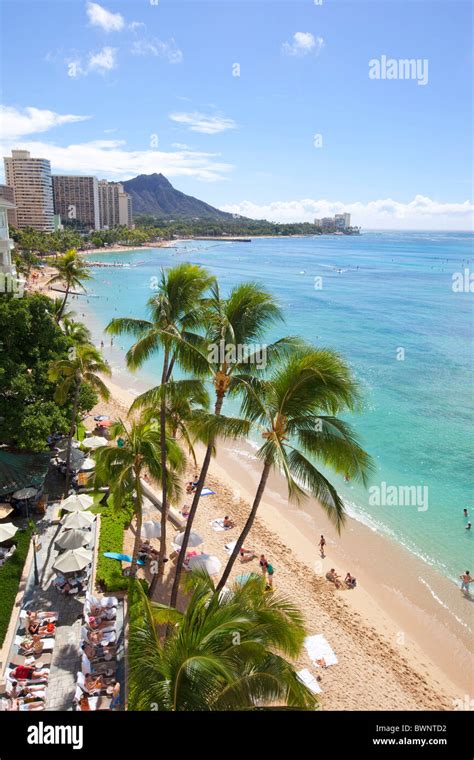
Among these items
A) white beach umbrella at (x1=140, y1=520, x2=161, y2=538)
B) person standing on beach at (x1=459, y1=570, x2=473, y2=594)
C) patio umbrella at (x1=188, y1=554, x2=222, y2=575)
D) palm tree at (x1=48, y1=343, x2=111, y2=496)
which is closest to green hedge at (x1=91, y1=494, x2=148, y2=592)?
white beach umbrella at (x1=140, y1=520, x2=161, y2=538)

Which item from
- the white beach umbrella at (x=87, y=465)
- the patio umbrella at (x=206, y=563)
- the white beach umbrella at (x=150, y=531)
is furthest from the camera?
the white beach umbrella at (x=87, y=465)

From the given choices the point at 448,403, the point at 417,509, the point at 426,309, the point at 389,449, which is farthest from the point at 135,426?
the point at 426,309

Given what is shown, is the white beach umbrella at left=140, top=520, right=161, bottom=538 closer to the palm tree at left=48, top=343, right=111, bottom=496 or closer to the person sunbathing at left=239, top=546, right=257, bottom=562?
the person sunbathing at left=239, top=546, right=257, bottom=562

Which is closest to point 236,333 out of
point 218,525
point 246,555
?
point 246,555

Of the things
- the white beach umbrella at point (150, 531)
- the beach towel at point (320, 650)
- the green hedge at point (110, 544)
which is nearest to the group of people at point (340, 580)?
the beach towel at point (320, 650)

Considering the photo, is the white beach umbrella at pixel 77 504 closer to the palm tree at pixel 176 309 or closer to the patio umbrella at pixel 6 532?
the patio umbrella at pixel 6 532

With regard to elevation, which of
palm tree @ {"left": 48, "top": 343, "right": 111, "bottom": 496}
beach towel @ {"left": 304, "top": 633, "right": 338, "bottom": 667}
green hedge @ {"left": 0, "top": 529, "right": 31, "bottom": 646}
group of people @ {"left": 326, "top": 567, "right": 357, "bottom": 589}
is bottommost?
group of people @ {"left": 326, "top": 567, "right": 357, "bottom": 589}
